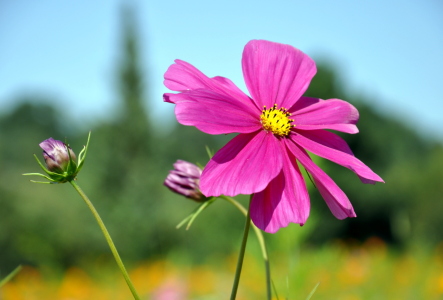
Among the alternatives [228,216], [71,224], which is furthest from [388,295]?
[71,224]

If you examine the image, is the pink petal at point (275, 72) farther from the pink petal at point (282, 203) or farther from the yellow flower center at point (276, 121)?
the pink petal at point (282, 203)

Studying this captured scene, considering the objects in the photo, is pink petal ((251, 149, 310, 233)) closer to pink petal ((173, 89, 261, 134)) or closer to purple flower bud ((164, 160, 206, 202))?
pink petal ((173, 89, 261, 134))

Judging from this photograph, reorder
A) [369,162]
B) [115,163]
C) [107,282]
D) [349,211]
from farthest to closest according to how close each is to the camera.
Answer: [369,162]
[115,163]
[107,282]
[349,211]

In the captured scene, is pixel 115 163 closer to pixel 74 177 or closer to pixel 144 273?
pixel 144 273

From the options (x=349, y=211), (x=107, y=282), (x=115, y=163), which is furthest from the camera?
(x=115, y=163)

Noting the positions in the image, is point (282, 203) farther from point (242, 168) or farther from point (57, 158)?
point (57, 158)

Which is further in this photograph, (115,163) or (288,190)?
(115,163)

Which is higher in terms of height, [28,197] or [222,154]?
[222,154]

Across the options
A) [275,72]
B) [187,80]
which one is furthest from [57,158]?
[275,72]

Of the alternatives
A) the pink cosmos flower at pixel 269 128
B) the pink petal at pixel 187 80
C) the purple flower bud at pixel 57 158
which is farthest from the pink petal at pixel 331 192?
the purple flower bud at pixel 57 158
